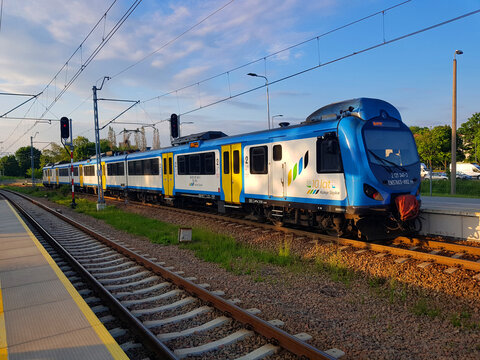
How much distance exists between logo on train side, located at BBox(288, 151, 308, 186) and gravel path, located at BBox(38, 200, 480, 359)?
2357 mm

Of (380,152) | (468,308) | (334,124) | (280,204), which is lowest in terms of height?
(468,308)

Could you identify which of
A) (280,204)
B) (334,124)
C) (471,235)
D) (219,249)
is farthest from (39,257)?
(471,235)

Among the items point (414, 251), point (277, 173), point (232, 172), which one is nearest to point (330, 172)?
point (277, 173)

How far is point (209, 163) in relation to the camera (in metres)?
14.0

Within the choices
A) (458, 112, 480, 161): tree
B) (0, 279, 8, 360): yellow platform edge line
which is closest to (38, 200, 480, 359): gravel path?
(0, 279, 8, 360): yellow platform edge line

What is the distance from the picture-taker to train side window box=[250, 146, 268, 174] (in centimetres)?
1102

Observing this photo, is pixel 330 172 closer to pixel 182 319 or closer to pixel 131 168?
pixel 182 319

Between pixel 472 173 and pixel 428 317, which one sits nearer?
pixel 428 317

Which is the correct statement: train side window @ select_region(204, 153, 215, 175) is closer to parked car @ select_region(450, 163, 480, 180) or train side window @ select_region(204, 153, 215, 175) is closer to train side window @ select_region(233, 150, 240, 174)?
train side window @ select_region(233, 150, 240, 174)

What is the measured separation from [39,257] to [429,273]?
8327 mm

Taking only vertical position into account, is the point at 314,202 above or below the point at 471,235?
above

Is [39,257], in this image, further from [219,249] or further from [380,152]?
[380,152]

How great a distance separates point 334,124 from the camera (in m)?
8.68

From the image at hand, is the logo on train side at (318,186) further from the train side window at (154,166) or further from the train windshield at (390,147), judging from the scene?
the train side window at (154,166)
